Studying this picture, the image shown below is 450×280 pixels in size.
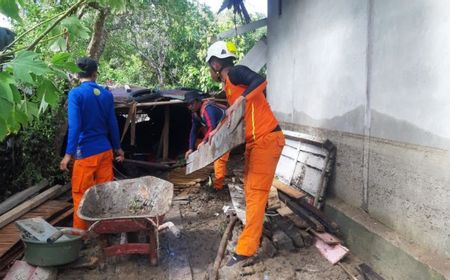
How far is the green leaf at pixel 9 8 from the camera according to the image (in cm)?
190

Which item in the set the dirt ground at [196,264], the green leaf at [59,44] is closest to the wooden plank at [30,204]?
the dirt ground at [196,264]

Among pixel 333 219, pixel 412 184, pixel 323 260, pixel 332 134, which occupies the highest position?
pixel 332 134

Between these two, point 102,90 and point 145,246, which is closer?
point 145,246

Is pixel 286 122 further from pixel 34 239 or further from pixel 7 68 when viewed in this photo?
pixel 7 68

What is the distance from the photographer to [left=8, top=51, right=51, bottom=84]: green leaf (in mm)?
1747

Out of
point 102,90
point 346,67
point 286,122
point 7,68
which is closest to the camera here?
point 7,68

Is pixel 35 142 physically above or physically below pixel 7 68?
below

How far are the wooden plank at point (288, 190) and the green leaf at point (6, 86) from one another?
4327mm

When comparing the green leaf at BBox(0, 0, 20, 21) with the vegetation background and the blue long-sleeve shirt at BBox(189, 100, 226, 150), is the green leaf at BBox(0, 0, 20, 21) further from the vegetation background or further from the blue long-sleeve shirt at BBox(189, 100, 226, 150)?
the blue long-sleeve shirt at BBox(189, 100, 226, 150)


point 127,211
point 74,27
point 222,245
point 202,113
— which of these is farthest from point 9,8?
point 202,113

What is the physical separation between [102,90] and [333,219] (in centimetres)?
346

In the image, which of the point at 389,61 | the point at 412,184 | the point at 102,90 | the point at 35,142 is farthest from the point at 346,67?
the point at 35,142

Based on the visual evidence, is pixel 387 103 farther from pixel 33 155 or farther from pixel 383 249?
pixel 33 155

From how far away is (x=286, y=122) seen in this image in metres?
6.97
